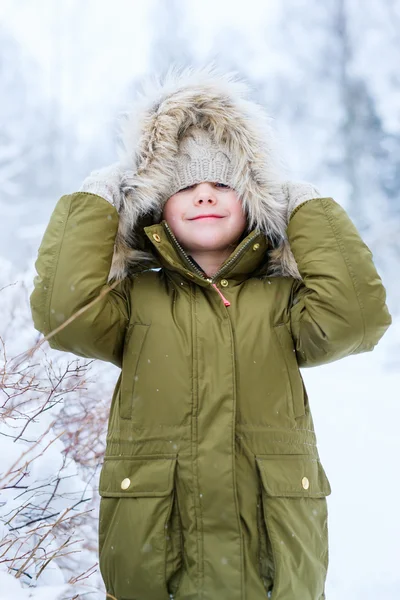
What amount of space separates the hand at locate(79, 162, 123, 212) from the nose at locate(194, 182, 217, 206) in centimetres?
22

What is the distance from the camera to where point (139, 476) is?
55.4 inches

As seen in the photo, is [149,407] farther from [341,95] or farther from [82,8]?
[82,8]

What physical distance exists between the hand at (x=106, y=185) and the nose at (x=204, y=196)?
22cm

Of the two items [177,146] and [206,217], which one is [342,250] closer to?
[206,217]

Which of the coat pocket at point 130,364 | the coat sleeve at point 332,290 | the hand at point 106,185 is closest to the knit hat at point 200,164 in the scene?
the hand at point 106,185

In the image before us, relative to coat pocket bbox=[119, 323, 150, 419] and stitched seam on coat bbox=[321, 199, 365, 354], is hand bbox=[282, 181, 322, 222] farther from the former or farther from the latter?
coat pocket bbox=[119, 323, 150, 419]

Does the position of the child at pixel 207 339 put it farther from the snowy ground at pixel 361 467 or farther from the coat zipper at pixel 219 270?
the snowy ground at pixel 361 467

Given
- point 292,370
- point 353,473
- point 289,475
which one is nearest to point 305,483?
point 289,475

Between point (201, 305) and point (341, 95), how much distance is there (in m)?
5.19

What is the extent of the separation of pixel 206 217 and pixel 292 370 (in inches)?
19.0

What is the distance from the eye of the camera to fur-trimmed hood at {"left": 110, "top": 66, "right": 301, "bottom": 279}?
1722 mm

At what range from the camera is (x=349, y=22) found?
6.13 m

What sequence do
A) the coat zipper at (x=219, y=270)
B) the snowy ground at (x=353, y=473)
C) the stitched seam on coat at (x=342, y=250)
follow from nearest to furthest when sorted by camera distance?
the stitched seam on coat at (x=342, y=250)
the coat zipper at (x=219, y=270)
the snowy ground at (x=353, y=473)

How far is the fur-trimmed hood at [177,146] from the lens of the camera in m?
1.72
